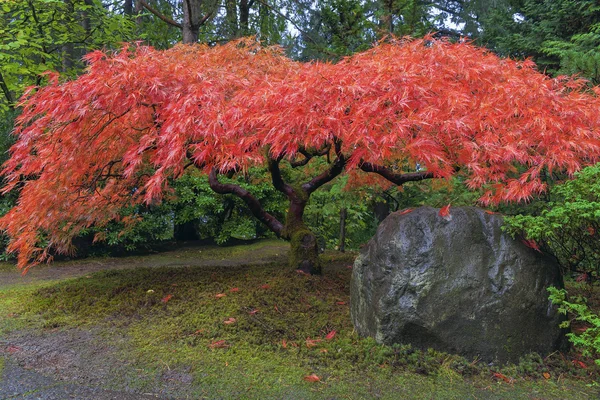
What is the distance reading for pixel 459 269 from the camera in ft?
9.25

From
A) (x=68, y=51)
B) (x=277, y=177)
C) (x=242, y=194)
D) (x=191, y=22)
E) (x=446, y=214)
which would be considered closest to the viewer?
(x=446, y=214)

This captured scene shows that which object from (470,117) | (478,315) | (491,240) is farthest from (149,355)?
(470,117)

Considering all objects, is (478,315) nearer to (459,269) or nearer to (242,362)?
(459,269)

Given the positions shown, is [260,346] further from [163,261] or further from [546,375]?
[163,261]

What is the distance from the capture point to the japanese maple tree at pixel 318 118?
2.78 metres

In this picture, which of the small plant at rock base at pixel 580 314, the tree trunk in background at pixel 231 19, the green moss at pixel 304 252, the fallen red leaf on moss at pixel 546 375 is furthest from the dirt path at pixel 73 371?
the tree trunk in background at pixel 231 19

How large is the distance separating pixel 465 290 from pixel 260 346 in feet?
4.84

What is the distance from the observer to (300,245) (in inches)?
182

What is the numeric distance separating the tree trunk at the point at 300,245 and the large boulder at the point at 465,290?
1617 mm

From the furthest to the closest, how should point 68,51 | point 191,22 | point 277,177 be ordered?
point 68,51, point 191,22, point 277,177

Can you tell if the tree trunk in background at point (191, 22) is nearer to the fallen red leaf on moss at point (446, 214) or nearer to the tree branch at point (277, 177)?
the tree branch at point (277, 177)

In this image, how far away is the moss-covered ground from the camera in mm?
2506

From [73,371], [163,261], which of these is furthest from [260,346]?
[163,261]

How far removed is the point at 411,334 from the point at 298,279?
1539 mm
